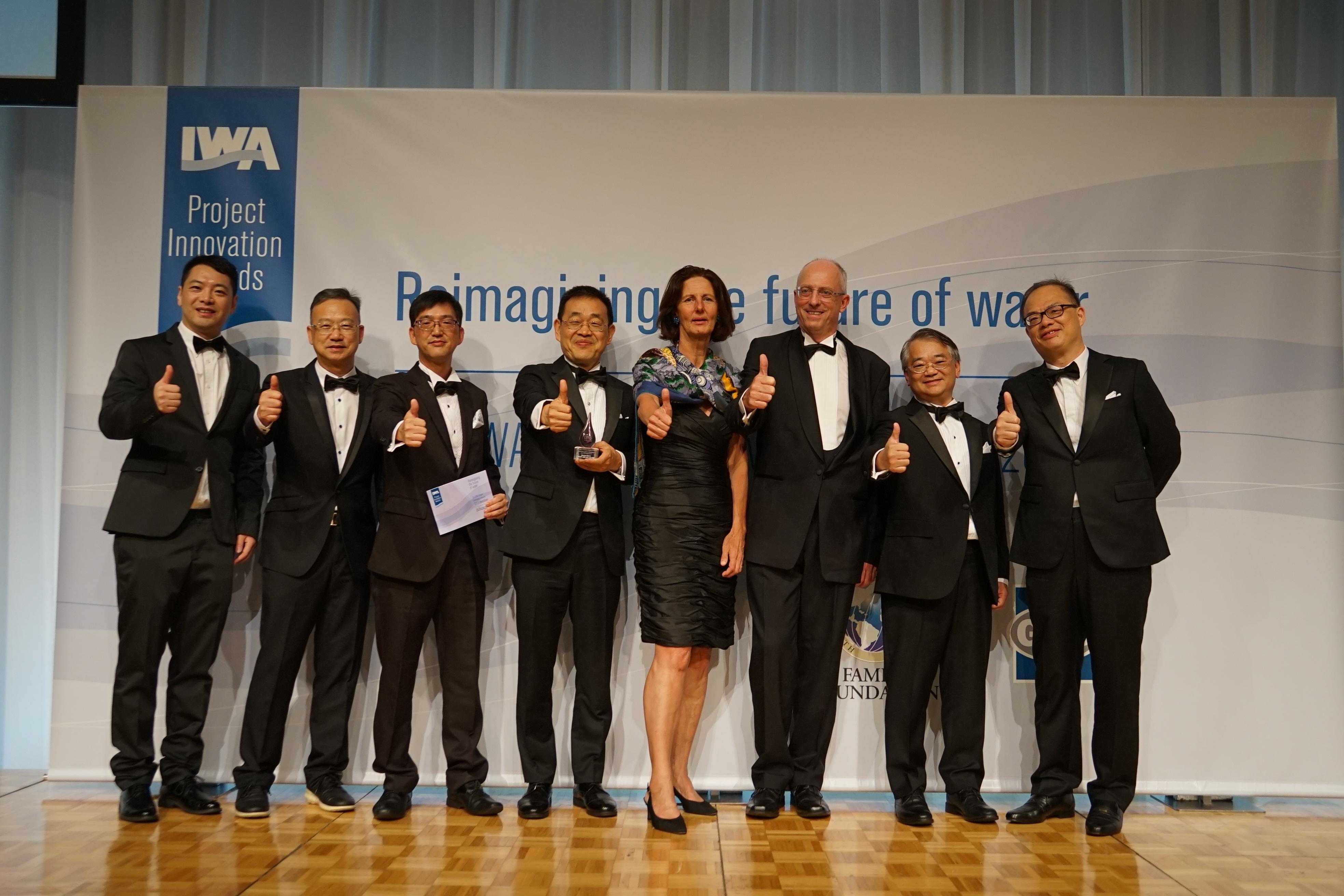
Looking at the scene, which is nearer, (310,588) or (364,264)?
(310,588)

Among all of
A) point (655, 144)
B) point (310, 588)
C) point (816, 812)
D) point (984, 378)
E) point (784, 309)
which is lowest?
point (816, 812)

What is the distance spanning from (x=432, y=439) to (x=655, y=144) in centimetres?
154

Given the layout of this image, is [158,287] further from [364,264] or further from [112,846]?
[112,846]

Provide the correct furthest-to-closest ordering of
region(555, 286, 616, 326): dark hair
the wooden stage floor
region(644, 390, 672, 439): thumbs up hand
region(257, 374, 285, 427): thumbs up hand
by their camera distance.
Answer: region(555, 286, 616, 326): dark hair < region(257, 374, 285, 427): thumbs up hand < region(644, 390, 672, 439): thumbs up hand < the wooden stage floor

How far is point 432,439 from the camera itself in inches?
136

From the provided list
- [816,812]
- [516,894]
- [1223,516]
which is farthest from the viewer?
[1223,516]

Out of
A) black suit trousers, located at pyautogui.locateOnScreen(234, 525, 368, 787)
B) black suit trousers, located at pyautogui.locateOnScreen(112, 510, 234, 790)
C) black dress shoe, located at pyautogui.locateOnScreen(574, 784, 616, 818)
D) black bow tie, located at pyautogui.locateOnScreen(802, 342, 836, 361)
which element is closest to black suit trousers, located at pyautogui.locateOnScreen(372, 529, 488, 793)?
black suit trousers, located at pyautogui.locateOnScreen(234, 525, 368, 787)

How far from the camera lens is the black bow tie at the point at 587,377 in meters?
3.57

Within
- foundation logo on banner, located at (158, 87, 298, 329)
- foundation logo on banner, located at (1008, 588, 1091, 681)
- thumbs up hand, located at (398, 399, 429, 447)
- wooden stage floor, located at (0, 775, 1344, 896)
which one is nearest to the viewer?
wooden stage floor, located at (0, 775, 1344, 896)

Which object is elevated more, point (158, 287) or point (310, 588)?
point (158, 287)

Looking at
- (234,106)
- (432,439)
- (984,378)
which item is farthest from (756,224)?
(234,106)

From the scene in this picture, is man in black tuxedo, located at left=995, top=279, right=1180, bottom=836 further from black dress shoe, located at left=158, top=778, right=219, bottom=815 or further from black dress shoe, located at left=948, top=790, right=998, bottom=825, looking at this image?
black dress shoe, located at left=158, top=778, right=219, bottom=815

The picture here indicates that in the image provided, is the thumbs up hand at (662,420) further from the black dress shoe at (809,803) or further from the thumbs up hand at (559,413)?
the black dress shoe at (809,803)

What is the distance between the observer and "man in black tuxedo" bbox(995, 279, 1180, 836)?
3.34 metres
